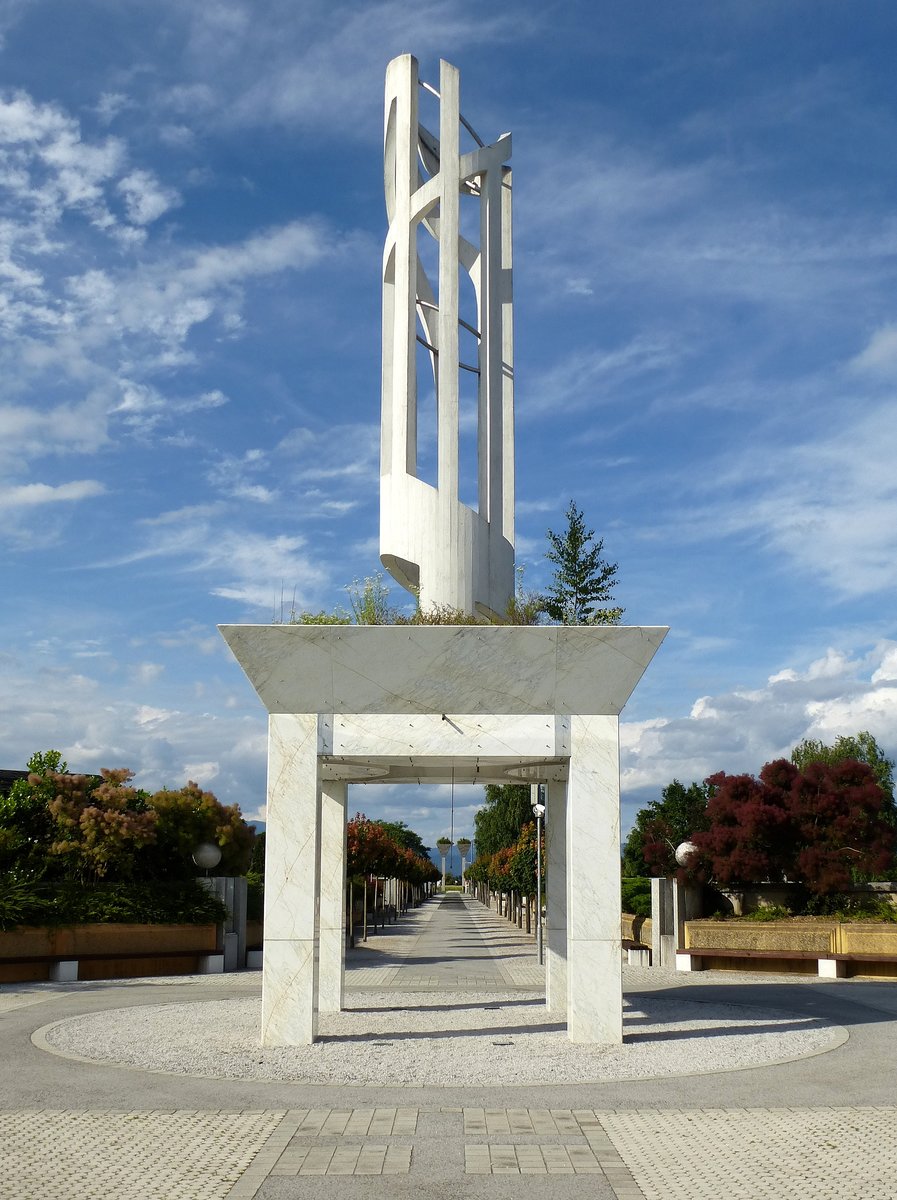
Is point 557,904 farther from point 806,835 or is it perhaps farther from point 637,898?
point 637,898

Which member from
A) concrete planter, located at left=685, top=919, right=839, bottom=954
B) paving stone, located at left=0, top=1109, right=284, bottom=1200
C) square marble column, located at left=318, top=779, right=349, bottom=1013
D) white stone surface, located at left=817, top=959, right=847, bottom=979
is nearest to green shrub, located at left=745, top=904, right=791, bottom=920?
concrete planter, located at left=685, top=919, right=839, bottom=954

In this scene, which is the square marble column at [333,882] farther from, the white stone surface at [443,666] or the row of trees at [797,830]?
the row of trees at [797,830]

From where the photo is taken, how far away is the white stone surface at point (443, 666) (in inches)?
531

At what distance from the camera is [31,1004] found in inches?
703

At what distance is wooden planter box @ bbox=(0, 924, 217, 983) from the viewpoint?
876 inches

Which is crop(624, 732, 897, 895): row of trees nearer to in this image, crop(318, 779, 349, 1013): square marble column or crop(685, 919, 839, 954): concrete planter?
crop(685, 919, 839, 954): concrete planter

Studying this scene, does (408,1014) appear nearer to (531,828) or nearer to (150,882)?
(150,882)

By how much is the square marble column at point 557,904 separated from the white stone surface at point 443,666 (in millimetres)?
3422

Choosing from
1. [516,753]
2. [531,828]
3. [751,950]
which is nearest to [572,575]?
[531,828]

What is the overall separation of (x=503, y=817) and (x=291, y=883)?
150ft

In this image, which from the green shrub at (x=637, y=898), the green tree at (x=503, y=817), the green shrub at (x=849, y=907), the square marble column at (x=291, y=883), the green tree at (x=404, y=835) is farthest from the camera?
the green tree at (x=404, y=835)

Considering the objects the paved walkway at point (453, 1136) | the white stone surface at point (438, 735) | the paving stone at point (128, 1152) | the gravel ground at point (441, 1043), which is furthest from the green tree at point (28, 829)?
the paving stone at point (128, 1152)

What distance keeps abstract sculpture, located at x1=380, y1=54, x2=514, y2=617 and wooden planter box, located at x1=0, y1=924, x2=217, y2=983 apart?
1107 cm

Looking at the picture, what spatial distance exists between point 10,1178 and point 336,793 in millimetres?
10518
